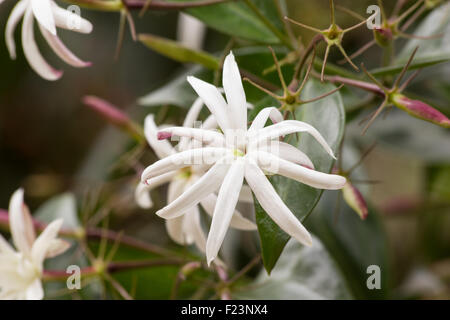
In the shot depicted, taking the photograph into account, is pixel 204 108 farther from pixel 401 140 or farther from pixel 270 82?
pixel 401 140

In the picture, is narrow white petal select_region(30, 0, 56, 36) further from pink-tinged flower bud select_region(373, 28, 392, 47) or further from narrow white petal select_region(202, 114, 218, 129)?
pink-tinged flower bud select_region(373, 28, 392, 47)

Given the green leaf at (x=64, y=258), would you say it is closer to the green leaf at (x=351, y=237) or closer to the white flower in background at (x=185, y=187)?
the white flower in background at (x=185, y=187)

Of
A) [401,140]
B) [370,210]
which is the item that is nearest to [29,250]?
[370,210]

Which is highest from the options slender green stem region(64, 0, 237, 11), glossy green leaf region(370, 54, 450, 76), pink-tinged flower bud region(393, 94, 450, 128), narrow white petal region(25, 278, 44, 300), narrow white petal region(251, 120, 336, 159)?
slender green stem region(64, 0, 237, 11)

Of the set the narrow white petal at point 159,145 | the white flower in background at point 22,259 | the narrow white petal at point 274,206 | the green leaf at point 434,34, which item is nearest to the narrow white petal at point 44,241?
the white flower in background at point 22,259

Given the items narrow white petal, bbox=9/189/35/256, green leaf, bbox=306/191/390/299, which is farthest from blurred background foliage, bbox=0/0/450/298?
narrow white petal, bbox=9/189/35/256

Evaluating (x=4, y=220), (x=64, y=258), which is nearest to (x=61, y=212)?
(x=64, y=258)

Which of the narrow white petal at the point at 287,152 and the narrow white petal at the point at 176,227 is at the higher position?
the narrow white petal at the point at 287,152

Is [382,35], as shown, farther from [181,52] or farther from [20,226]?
[20,226]
